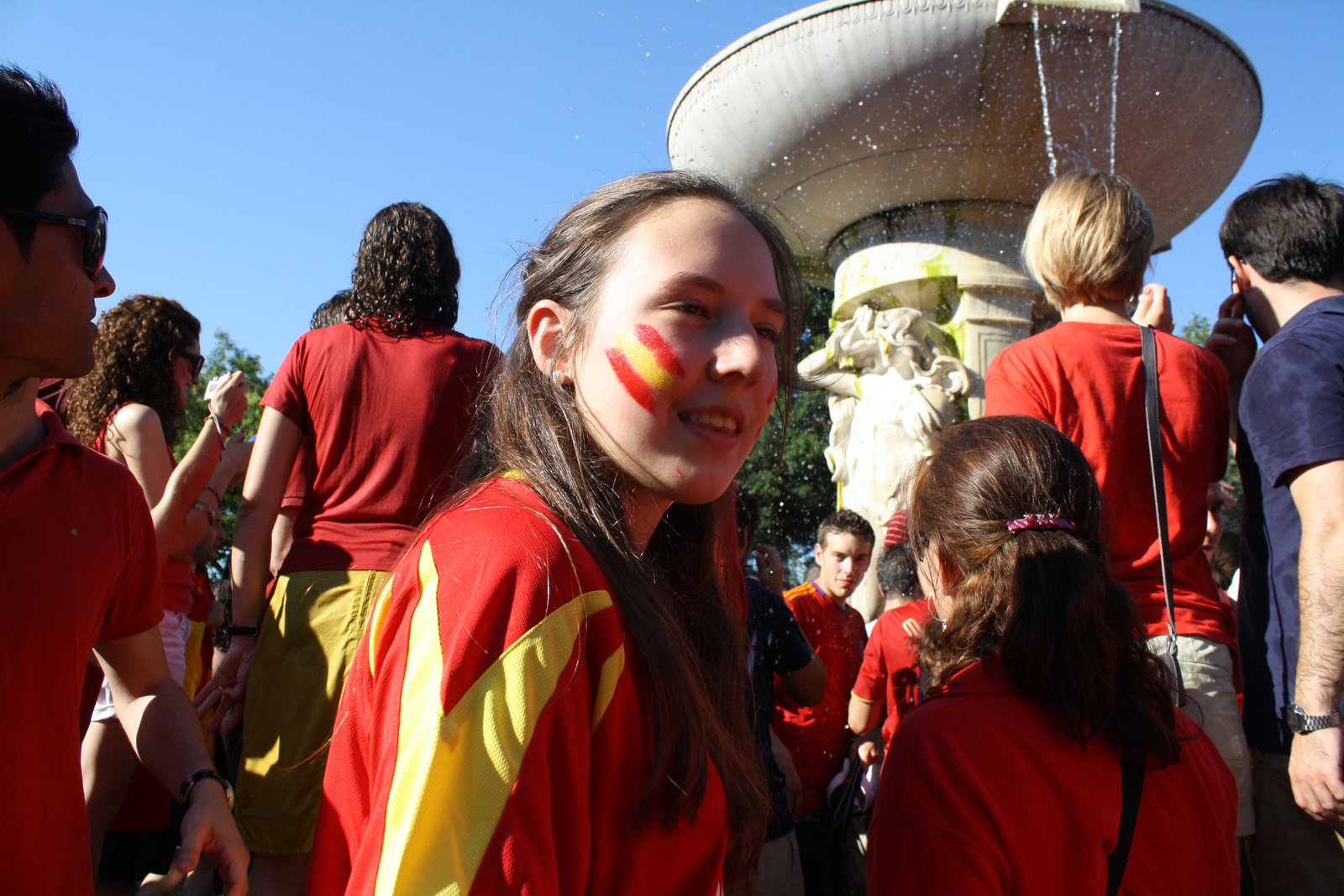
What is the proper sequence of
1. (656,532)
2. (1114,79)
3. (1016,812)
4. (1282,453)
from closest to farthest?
(1016,812) → (656,532) → (1282,453) → (1114,79)

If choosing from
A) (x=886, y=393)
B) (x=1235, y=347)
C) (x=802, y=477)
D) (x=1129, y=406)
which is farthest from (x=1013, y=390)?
(x=802, y=477)

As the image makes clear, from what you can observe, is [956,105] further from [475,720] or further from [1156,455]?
[475,720]

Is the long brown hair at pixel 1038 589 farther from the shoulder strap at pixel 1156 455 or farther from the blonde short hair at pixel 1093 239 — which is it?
the blonde short hair at pixel 1093 239

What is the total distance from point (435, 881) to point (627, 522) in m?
0.56

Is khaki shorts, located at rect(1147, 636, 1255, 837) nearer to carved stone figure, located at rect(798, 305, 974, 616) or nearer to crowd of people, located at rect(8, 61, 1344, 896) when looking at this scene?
crowd of people, located at rect(8, 61, 1344, 896)

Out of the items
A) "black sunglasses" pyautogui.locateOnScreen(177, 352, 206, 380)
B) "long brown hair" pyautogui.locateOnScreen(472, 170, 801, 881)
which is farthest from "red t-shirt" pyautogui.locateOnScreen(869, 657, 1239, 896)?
"black sunglasses" pyautogui.locateOnScreen(177, 352, 206, 380)

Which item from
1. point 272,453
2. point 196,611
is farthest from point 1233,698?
point 196,611

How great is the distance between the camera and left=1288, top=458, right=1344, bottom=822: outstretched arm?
7.00 ft

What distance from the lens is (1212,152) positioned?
633cm

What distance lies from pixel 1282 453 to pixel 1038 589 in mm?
1182

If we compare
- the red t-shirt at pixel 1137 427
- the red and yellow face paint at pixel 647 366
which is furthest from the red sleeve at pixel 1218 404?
the red and yellow face paint at pixel 647 366

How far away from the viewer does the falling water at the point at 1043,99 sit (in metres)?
5.50

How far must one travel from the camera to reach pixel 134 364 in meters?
3.05

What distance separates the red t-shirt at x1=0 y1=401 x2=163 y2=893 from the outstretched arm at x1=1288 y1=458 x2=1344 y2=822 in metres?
2.41
